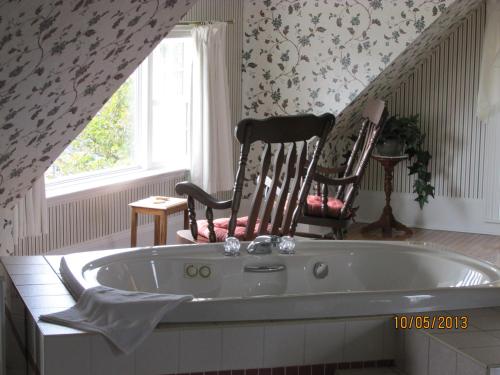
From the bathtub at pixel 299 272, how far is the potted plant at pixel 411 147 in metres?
2.75

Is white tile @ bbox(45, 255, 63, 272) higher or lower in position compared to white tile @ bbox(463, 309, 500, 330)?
higher

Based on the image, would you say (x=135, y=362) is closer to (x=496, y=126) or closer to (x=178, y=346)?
(x=178, y=346)

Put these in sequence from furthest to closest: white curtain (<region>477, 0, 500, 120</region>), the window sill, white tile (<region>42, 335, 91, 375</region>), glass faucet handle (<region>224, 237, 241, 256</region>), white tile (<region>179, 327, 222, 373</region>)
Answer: white curtain (<region>477, 0, 500, 120</region>)
the window sill
glass faucet handle (<region>224, 237, 241, 256</region>)
white tile (<region>179, 327, 222, 373</region>)
white tile (<region>42, 335, 91, 375</region>)

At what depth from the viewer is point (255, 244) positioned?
3.83m

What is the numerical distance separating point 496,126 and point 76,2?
15.3ft

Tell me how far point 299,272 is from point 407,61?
298 cm

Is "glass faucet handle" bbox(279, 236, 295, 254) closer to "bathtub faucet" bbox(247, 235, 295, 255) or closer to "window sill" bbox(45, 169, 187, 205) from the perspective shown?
"bathtub faucet" bbox(247, 235, 295, 255)

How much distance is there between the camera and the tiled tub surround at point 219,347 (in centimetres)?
278

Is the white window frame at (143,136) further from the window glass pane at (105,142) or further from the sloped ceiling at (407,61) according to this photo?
the sloped ceiling at (407,61)

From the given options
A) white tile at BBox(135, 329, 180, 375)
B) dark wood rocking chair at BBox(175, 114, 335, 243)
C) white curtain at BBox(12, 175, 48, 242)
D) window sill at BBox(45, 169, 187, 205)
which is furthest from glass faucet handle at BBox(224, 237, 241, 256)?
window sill at BBox(45, 169, 187, 205)

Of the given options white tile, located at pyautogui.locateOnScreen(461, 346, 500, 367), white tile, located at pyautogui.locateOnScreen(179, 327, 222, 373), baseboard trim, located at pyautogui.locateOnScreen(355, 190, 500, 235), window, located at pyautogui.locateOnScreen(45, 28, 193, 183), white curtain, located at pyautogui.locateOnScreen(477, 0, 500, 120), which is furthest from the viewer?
baseboard trim, located at pyautogui.locateOnScreen(355, 190, 500, 235)

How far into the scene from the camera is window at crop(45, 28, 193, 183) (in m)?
5.86

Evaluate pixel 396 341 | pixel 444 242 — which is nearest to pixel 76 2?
pixel 396 341

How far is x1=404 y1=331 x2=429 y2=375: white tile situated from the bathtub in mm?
176
